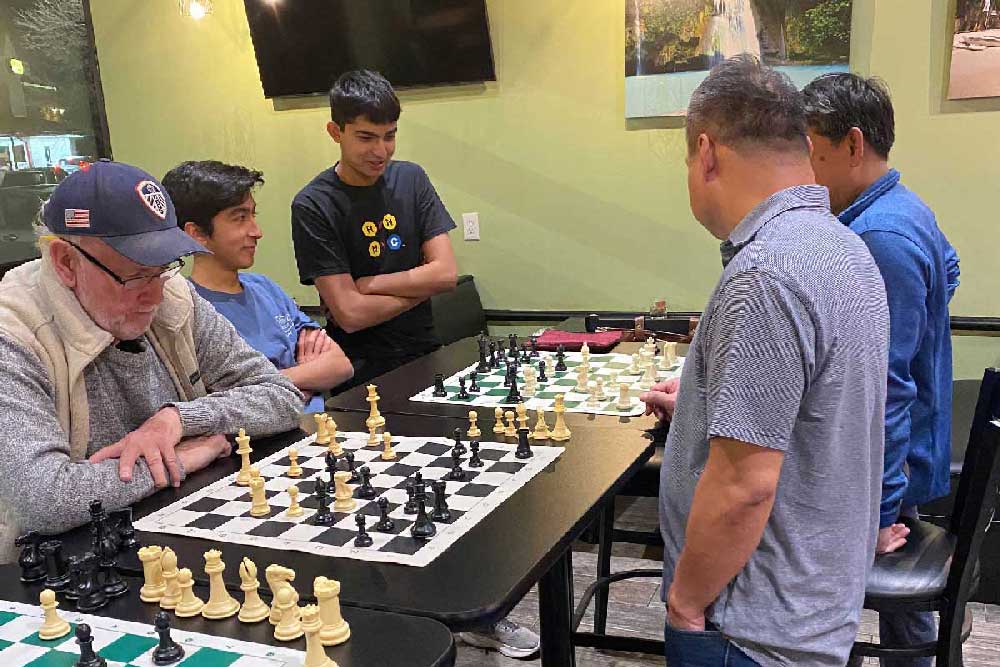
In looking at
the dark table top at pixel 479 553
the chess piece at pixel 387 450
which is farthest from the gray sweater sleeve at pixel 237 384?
the chess piece at pixel 387 450

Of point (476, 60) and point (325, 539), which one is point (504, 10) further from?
point (325, 539)

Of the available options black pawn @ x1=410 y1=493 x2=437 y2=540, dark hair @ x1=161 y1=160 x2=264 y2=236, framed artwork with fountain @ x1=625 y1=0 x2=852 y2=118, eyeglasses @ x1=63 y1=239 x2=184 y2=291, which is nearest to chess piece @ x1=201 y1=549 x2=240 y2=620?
black pawn @ x1=410 y1=493 x2=437 y2=540

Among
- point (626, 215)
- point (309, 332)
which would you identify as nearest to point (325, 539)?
point (309, 332)

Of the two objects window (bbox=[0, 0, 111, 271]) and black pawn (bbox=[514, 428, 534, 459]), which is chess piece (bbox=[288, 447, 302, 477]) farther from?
window (bbox=[0, 0, 111, 271])

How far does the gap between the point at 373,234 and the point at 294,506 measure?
72.0 inches

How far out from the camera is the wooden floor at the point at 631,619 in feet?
9.64

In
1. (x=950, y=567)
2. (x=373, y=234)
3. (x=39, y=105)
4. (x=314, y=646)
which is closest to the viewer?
(x=314, y=646)

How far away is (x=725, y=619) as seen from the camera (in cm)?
146

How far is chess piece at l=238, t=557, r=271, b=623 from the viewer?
1326 mm

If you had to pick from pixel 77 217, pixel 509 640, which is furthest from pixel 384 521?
pixel 509 640

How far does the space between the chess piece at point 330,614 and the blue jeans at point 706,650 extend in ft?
1.99

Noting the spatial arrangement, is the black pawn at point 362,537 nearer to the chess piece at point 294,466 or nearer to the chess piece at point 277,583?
the chess piece at point 277,583

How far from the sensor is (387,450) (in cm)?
204

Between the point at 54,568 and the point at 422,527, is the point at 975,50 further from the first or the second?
the point at 54,568
